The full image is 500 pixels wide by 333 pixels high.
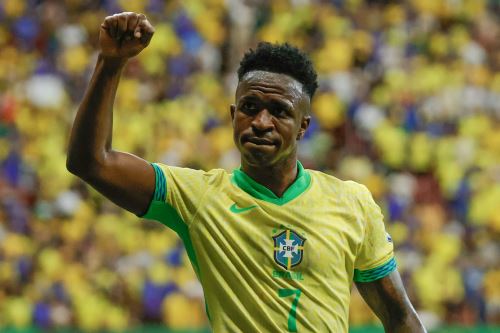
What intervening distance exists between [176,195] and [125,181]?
0.81 feet

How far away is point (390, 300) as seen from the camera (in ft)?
14.0

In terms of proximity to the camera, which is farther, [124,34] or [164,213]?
[164,213]

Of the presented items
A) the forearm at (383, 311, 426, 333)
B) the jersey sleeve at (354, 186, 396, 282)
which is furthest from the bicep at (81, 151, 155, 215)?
the forearm at (383, 311, 426, 333)

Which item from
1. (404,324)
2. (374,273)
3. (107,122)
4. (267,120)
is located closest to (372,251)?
(374,273)

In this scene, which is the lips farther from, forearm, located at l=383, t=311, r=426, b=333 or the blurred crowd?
the blurred crowd

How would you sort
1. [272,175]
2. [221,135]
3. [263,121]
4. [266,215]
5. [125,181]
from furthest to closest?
[221,135] → [272,175] → [266,215] → [263,121] → [125,181]

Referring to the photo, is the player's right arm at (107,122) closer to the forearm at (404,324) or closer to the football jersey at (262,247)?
the football jersey at (262,247)

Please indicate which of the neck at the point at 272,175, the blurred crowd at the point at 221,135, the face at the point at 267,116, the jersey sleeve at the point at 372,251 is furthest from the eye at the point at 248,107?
the blurred crowd at the point at 221,135

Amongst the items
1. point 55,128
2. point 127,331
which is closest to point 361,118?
point 55,128

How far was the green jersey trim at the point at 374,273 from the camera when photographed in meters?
4.21

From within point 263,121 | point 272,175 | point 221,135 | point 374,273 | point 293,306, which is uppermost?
point 221,135

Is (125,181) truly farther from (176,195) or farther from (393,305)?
(393,305)

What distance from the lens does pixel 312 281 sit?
13.0ft

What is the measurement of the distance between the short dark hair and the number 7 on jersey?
76 cm
